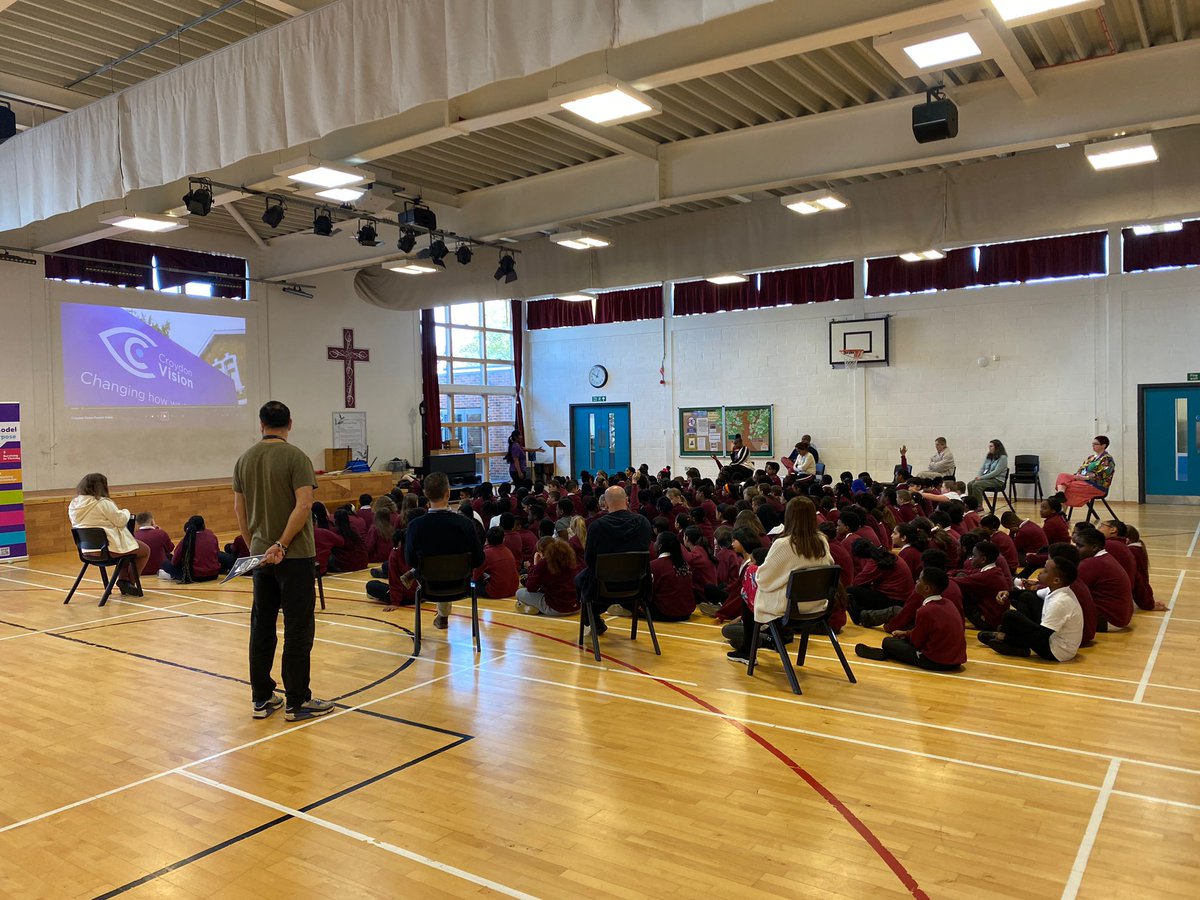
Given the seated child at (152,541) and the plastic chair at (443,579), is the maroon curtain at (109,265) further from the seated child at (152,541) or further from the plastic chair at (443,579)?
the plastic chair at (443,579)

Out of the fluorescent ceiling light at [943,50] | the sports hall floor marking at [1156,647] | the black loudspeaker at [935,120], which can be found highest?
the black loudspeaker at [935,120]

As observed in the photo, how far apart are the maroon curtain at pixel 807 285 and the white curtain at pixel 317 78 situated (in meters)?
11.2

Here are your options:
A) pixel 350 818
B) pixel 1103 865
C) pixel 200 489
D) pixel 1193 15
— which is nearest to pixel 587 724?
pixel 350 818

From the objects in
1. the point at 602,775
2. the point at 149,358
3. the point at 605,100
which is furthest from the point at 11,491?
the point at 602,775

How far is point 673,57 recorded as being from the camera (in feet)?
18.6

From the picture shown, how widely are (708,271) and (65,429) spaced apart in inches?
380

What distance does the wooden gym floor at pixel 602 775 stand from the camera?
2.81 meters

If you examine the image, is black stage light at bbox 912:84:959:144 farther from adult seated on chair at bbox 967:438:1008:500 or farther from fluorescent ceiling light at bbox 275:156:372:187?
adult seated on chair at bbox 967:438:1008:500

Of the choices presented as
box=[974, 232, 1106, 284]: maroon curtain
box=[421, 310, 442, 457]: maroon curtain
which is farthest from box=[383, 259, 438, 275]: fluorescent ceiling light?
box=[974, 232, 1106, 284]: maroon curtain

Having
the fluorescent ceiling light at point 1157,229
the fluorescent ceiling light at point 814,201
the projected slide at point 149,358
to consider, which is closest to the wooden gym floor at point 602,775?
the fluorescent ceiling light at point 814,201

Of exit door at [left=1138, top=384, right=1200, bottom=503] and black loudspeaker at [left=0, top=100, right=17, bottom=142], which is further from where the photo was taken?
exit door at [left=1138, top=384, right=1200, bottom=503]

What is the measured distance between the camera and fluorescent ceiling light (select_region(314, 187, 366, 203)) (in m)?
8.11

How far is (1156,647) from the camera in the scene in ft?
18.0

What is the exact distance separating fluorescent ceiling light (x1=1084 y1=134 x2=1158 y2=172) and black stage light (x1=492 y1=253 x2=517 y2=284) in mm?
7530
